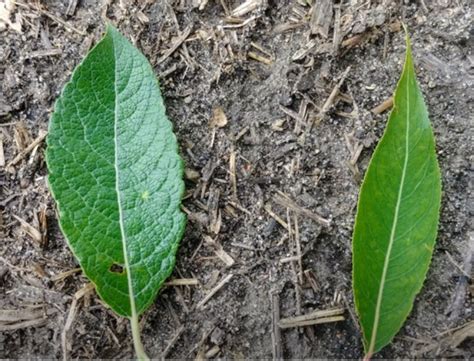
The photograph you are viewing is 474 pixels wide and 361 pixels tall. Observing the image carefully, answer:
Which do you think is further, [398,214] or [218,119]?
[218,119]

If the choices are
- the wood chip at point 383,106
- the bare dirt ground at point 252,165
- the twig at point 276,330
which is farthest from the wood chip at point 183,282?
the wood chip at point 383,106

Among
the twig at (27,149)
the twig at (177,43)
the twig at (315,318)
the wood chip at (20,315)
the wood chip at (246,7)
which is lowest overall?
the twig at (315,318)

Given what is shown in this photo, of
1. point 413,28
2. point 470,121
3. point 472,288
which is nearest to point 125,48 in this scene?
point 413,28

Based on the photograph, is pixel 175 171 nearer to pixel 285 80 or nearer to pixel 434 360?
pixel 285 80

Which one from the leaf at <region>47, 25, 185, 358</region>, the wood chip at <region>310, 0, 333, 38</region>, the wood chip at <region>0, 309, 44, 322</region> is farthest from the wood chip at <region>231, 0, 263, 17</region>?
the wood chip at <region>0, 309, 44, 322</region>

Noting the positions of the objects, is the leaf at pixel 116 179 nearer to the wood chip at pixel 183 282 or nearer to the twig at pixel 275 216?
the wood chip at pixel 183 282

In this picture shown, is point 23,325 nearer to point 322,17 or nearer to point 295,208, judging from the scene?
point 295,208

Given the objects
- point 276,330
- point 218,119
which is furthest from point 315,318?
point 218,119
